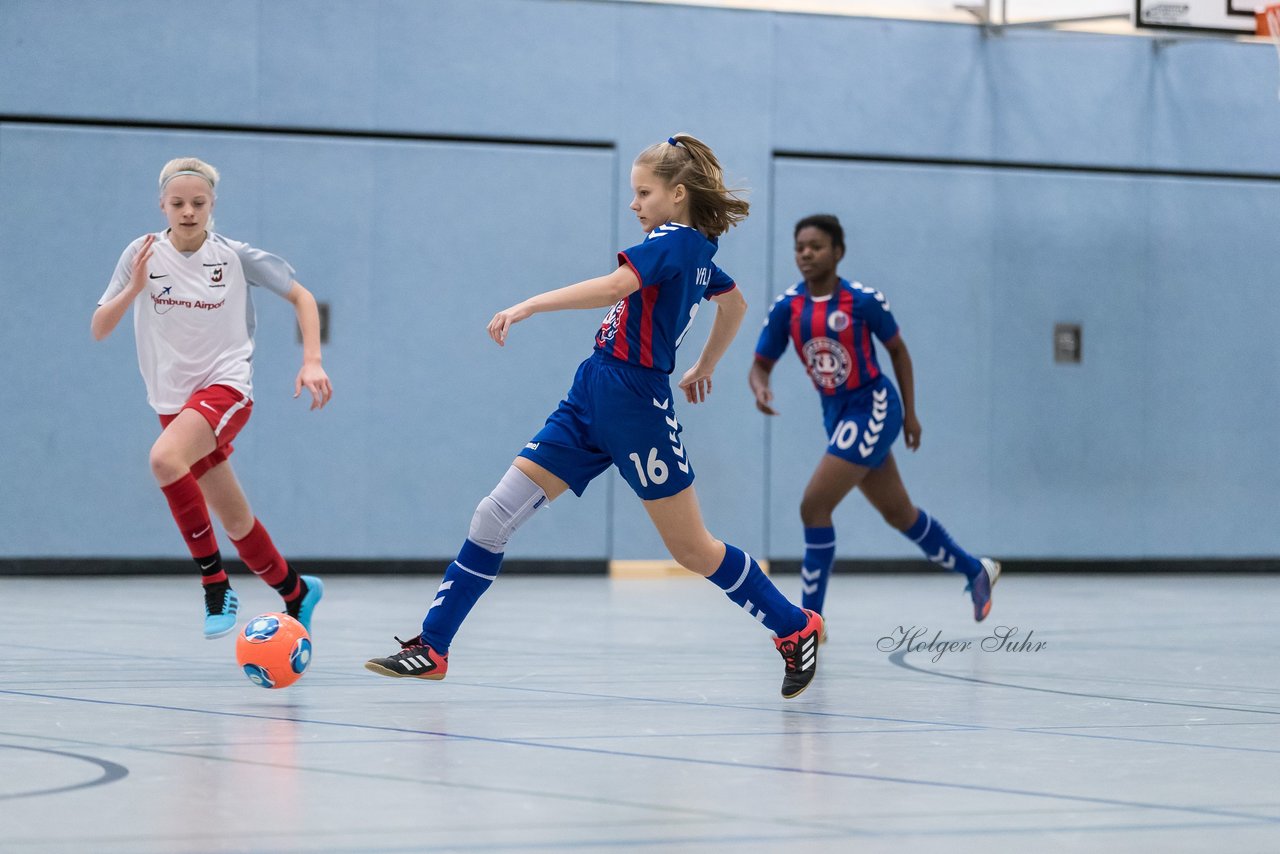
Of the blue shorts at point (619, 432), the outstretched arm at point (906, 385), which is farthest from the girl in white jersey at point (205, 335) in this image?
the outstretched arm at point (906, 385)

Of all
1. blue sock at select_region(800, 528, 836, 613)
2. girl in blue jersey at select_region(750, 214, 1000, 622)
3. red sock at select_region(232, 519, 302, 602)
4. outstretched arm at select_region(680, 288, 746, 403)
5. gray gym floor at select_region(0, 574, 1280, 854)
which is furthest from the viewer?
girl in blue jersey at select_region(750, 214, 1000, 622)

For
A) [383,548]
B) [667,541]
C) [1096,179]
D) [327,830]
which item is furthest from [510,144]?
[327,830]

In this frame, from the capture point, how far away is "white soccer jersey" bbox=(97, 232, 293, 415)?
6078 mm

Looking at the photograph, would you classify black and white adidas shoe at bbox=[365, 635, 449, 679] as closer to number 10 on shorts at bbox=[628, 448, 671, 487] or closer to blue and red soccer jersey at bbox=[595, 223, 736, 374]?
number 10 on shorts at bbox=[628, 448, 671, 487]

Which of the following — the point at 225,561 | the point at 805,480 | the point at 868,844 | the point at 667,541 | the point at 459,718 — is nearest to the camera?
the point at 868,844

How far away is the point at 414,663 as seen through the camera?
4977 millimetres

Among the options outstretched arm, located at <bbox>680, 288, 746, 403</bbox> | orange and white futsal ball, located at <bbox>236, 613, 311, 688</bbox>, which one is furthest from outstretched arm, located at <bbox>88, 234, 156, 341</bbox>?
outstretched arm, located at <bbox>680, 288, 746, 403</bbox>

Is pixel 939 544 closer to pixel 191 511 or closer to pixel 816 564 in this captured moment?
pixel 816 564

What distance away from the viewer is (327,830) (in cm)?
311

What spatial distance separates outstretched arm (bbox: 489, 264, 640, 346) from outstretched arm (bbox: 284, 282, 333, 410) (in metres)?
1.22

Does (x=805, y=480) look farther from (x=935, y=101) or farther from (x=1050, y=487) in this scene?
(x=935, y=101)

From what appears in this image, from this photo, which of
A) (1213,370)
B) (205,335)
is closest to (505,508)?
(205,335)

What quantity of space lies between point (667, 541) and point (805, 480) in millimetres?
6675

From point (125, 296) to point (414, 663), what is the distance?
6.24 ft
